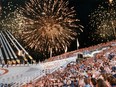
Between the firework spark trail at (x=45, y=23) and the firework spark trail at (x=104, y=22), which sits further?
the firework spark trail at (x=104, y=22)

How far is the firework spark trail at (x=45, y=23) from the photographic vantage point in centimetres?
2880

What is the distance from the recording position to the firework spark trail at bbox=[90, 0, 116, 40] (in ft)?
104

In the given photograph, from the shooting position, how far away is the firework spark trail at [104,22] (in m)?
31.8

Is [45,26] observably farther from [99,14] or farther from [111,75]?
[111,75]

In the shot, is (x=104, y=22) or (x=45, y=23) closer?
→ (x=45, y=23)

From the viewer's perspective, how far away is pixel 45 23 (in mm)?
29172

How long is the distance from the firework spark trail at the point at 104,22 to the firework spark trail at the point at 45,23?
1.86 m

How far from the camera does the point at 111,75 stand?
31.6 feet

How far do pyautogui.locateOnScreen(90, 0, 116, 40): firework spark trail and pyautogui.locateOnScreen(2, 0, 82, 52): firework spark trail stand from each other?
6.11ft

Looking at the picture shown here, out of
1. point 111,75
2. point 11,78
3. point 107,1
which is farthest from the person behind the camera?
point 107,1

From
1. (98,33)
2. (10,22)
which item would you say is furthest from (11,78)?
(98,33)

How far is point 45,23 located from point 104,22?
6254 millimetres

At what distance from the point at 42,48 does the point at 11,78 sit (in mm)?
7512

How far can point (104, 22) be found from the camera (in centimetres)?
3231
